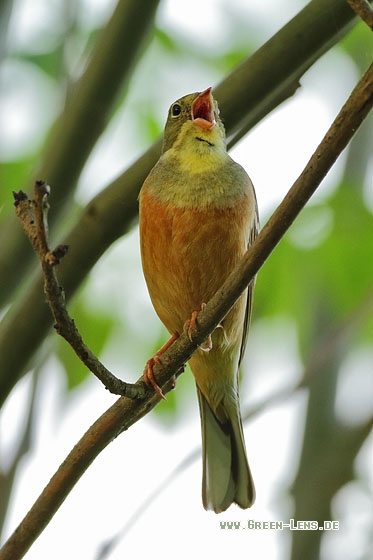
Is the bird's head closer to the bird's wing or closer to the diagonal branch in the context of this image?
the bird's wing

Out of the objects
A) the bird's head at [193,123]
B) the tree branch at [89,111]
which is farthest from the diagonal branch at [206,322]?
the bird's head at [193,123]

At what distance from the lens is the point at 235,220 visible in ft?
13.4

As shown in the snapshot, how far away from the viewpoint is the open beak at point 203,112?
463 centimetres

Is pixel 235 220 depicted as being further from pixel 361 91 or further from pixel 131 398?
pixel 361 91

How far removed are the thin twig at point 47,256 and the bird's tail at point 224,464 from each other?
215 cm

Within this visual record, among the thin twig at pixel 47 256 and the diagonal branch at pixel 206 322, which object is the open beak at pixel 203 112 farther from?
the thin twig at pixel 47 256

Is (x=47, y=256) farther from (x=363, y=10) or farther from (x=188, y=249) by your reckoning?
(x=188, y=249)

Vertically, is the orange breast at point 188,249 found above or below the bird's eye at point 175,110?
below

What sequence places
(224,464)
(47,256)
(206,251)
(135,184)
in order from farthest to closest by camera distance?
1. (224,464)
2. (206,251)
3. (135,184)
4. (47,256)

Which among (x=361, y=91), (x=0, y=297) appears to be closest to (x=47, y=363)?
(x=0, y=297)

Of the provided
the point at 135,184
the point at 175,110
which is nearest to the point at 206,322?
the point at 135,184

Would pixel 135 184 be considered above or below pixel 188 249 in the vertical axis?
below

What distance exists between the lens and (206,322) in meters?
2.80

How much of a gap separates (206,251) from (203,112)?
1.08 metres
